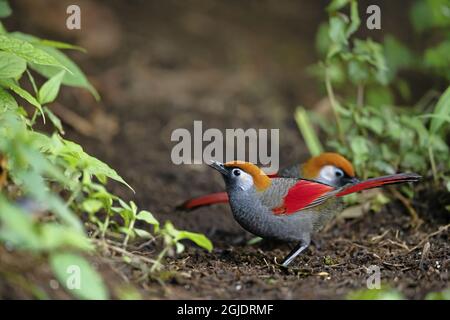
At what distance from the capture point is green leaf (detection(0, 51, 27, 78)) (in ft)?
11.4

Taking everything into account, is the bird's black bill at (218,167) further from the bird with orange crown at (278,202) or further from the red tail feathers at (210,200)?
the red tail feathers at (210,200)

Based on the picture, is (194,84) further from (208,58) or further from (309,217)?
(309,217)

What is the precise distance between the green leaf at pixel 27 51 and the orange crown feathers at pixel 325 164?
2089 mm

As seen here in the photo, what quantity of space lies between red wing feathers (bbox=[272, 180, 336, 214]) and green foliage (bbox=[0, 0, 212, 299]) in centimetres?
100

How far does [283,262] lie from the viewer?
155 inches

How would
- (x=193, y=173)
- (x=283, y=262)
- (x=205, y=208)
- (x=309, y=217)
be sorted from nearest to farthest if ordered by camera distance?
(x=283, y=262), (x=309, y=217), (x=205, y=208), (x=193, y=173)

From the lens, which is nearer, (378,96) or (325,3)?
(378,96)

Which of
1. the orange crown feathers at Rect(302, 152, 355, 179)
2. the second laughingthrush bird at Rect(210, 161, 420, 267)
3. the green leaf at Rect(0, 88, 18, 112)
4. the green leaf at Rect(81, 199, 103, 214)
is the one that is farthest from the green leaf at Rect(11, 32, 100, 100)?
the orange crown feathers at Rect(302, 152, 355, 179)

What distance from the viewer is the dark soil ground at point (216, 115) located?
3473 mm

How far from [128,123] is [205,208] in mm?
1777

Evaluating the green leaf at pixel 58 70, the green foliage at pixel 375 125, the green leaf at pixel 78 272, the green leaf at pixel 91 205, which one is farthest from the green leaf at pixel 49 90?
the green foliage at pixel 375 125

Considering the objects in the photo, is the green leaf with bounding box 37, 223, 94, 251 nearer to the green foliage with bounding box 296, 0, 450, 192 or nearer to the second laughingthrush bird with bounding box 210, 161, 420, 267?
the second laughingthrush bird with bounding box 210, 161, 420, 267

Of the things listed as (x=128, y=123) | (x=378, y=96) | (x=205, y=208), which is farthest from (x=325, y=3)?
(x=205, y=208)

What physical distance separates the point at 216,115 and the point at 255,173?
265 cm
